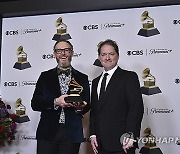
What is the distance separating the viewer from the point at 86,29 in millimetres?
3049

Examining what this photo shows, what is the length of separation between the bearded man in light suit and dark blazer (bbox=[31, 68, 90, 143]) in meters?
0.19

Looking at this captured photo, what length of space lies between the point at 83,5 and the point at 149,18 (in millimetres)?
689

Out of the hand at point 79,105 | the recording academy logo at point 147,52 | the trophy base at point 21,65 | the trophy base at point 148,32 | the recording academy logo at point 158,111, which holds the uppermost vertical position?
the trophy base at point 148,32

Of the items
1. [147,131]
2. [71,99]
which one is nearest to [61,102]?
[71,99]

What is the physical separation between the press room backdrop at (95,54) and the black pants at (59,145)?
0.87m

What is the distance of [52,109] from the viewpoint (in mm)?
2049

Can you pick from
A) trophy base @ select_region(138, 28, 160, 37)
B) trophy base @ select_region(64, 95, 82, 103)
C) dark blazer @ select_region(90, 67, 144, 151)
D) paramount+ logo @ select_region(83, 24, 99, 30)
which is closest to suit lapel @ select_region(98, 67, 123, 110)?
dark blazer @ select_region(90, 67, 144, 151)

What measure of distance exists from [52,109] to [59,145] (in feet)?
0.84

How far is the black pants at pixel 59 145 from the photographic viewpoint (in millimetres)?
1983

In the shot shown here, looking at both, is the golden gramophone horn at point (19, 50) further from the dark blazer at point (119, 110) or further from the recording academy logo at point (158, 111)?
the dark blazer at point (119, 110)

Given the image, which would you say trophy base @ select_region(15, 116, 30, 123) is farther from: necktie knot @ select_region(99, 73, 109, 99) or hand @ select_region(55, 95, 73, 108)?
necktie knot @ select_region(99, 73, 109, 99)

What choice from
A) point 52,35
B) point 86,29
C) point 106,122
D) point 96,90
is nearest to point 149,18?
point 86,29

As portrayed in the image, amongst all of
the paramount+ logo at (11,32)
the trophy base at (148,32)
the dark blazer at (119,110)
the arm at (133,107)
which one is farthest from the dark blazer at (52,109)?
the paramount+ logo at (11,32)

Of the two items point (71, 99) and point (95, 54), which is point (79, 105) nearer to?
point (71, 99)
